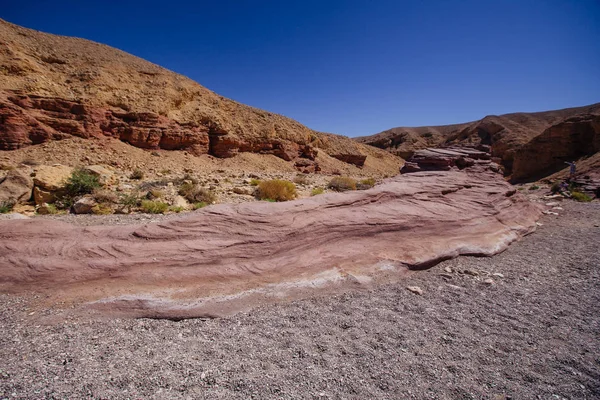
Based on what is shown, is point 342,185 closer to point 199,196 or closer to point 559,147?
point 199,196

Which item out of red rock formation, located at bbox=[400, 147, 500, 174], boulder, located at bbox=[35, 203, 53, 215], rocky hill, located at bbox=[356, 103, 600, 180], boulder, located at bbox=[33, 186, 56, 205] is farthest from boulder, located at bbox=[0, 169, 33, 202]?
rocky hill, located at bbox=[356, 103, 600, 180]

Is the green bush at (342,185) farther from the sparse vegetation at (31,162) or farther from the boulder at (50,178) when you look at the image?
the sparse vegetation at (31,162)

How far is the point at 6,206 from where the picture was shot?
665cm

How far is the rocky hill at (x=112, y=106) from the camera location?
1571cm

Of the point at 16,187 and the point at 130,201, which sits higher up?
the point at 16,187

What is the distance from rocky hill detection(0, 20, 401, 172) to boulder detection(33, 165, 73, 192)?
10.5 metres

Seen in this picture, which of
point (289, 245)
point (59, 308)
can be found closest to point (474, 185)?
point (289, 245)

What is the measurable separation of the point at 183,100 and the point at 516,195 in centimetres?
2406

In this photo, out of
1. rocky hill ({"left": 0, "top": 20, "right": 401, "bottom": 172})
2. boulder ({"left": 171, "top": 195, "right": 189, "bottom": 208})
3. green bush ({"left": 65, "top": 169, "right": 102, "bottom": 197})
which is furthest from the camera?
rocky hill ({"left": 0, "top": 20, "right": 401, "bottom": 172})

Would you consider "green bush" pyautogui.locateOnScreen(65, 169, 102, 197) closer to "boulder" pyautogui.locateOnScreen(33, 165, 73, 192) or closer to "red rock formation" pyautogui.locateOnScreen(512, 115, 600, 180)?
"boulder" pyautogui.locateOnScreen(33, 165, 73, 192)

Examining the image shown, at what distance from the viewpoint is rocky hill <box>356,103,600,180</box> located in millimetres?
22047

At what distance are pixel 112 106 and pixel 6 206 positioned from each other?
49.3 feet

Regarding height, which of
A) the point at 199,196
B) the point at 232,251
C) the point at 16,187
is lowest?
the point at 232,251

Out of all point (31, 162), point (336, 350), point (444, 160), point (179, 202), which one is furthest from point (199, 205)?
point (31, 162)
